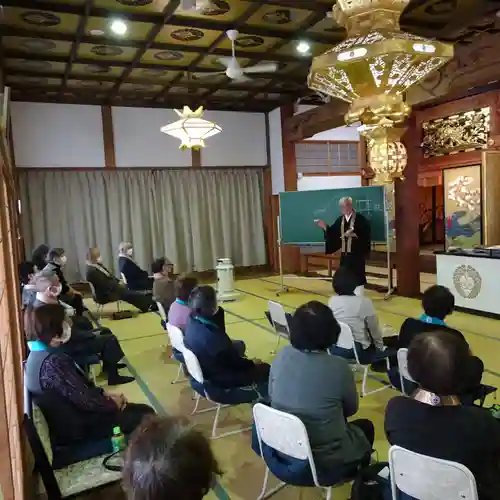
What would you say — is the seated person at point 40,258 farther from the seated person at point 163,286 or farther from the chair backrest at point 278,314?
the chair backrest at point 278,314

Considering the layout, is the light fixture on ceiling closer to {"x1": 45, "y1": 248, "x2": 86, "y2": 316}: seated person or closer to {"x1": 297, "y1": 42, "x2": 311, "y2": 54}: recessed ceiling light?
{"x1": 297, "y1": 42, "x2": 311, "y2": 54}: recessed ceiling light

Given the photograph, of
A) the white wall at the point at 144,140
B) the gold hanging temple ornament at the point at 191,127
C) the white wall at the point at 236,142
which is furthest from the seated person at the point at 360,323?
the white wall at the point at 236,142

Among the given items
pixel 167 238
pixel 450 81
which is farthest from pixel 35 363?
pixel 167 238

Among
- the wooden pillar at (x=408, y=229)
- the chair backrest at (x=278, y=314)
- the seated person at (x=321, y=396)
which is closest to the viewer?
the seated person at (x=321, y=396)

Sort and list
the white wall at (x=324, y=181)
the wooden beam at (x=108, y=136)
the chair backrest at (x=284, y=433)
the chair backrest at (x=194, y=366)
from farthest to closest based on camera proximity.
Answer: the white wall at (x=324, y=181) → the wooden beam at (x=108, y=136) → the chair backrest at (x=194, y=366) → the chair backrest at (x=284, y=433)

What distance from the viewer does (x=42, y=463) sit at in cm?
176

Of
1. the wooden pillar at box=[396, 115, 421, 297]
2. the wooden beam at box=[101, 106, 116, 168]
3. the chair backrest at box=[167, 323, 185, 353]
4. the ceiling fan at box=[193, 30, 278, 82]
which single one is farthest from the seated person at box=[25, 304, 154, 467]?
the wooden beam at box=[101, 106, 116, 168]

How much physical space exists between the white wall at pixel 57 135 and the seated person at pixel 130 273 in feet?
8.38

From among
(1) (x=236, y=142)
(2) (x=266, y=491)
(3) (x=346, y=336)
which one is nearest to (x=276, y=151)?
(1) (x=236, y=142)

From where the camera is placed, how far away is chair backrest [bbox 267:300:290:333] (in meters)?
3.81

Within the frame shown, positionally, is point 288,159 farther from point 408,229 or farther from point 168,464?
point 168,464

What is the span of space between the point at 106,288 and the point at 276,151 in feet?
15.1

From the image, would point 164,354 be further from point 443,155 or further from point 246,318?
point 443,155

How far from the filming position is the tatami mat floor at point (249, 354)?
95.7 inches
